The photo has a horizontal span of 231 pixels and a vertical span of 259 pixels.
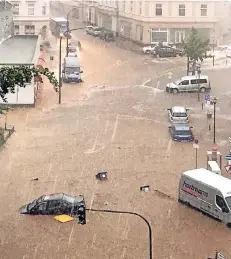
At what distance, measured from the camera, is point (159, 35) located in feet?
171

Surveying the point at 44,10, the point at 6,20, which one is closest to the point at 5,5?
the point at 6,20

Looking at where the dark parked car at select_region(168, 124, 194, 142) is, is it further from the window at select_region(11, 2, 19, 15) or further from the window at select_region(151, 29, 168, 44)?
the window at select_region(11, 2, 19, 15)

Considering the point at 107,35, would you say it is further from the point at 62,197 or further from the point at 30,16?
the point at 62,197

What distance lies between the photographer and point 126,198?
19.3 metres

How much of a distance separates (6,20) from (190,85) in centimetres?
2087

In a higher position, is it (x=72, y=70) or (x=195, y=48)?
(x=195, y=48)

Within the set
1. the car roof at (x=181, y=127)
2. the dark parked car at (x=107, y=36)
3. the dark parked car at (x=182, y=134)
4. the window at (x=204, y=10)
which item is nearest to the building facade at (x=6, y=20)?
the dark parked car at (x=107, y=36)

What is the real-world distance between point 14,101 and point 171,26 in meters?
23.9

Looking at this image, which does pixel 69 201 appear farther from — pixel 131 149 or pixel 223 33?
pixel 223 33

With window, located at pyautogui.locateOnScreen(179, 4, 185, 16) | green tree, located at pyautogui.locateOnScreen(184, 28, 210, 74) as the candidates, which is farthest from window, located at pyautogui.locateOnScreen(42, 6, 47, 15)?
green tree, located at pyautogui.locateOnScreen(184, 28, 210, 74)

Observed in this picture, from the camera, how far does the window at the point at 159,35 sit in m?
52.1

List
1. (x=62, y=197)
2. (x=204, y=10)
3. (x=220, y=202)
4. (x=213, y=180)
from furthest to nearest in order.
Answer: (x=204, y=10) < (x=62, y=197) < (x=213, y=180) < (x=220, y=202)

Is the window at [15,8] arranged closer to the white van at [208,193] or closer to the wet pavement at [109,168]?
the wet pavement at [109,168]

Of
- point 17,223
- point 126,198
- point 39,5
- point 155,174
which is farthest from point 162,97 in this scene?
point 39,5
